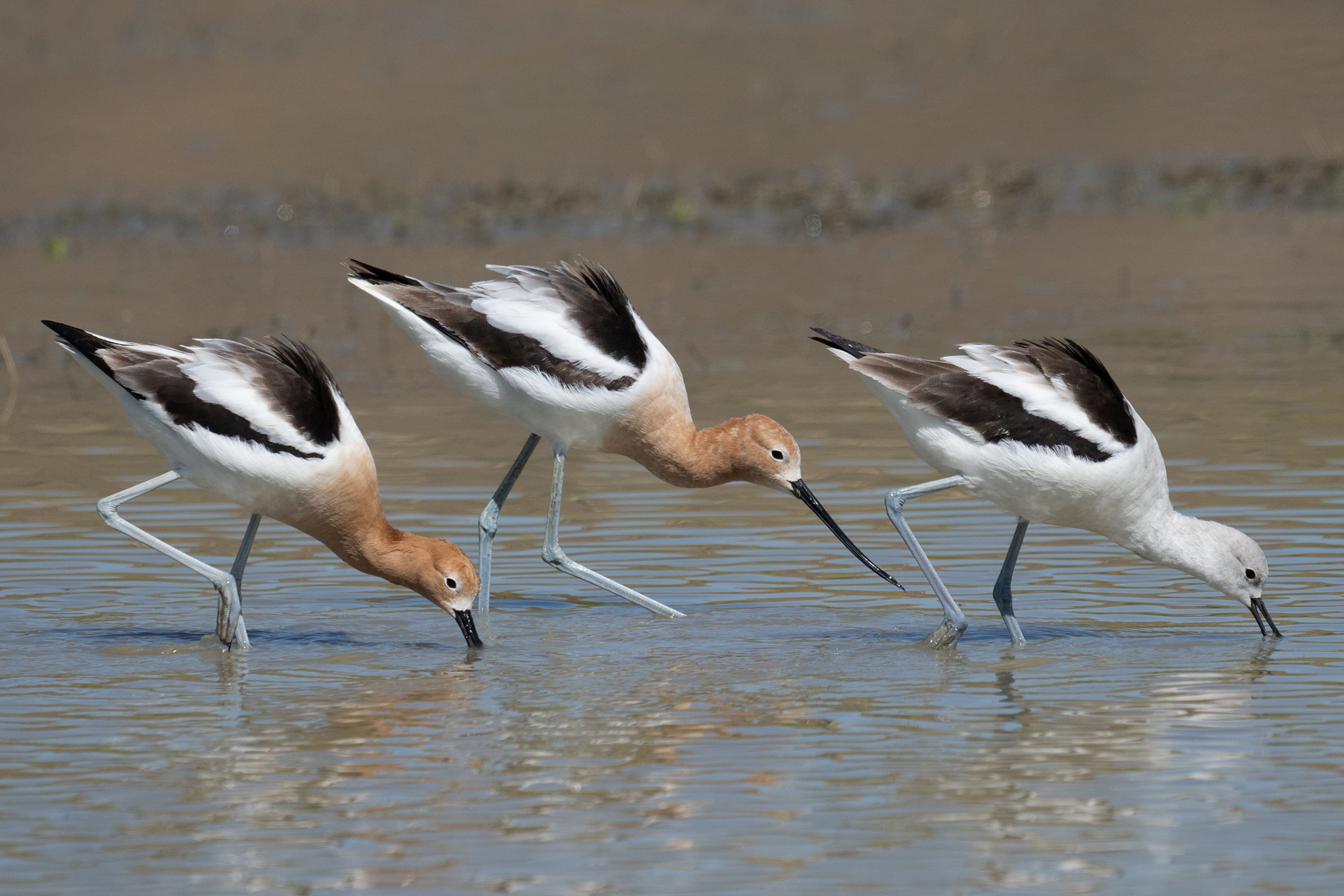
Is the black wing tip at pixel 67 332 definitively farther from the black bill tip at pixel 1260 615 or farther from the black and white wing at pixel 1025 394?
the black bill tip at pixel 1260 615

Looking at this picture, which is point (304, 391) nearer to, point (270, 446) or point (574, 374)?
point (270, 446)

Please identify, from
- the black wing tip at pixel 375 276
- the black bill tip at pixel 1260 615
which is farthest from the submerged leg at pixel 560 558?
the black bill tip at pixel 1260 615

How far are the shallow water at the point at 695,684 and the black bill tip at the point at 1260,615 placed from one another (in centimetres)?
6

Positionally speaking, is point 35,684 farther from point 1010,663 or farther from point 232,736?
point 1010,663

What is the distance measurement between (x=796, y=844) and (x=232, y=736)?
1932mm

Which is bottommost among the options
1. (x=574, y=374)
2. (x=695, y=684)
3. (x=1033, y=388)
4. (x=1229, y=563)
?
(x=695, y=684)

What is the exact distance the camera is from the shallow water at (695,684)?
491 centimetres

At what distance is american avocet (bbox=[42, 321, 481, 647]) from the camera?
7293 mm

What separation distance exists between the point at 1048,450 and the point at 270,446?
8.83 feet

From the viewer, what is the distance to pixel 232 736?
606 centimetres

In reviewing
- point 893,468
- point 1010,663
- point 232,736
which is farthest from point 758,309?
point 232,736

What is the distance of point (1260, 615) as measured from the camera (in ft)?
23.6

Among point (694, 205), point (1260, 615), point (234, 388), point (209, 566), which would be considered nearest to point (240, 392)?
point (234, 388)

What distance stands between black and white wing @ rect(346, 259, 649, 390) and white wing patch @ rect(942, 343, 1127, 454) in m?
1.39
